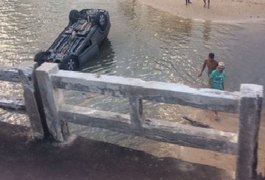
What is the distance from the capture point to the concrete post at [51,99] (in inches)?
216

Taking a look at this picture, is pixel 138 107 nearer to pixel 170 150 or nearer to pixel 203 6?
pixel 170 150

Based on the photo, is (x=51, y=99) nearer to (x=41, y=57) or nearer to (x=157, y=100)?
(x=157, y=100)

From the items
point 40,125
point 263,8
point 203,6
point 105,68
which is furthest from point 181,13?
point 40,125

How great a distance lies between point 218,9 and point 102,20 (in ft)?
22.1

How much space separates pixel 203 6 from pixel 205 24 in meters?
2.49

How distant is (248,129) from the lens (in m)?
4.66

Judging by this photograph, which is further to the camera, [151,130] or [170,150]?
[170,150]

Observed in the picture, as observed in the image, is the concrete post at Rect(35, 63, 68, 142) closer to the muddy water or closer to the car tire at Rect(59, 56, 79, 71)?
the muddy water

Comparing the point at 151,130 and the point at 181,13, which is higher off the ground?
the point at 151,130

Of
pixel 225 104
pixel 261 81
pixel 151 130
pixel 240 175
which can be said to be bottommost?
pixel 261 81

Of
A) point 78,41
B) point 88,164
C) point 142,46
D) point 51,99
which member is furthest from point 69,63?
point 88,164

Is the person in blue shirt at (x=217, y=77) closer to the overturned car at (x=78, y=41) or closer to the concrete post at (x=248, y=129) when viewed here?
the overturned car at (x=78, y=41)

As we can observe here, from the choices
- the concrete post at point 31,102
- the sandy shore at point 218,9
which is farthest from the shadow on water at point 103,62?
the concrete post at point 31,102

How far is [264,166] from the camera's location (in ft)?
25.0
